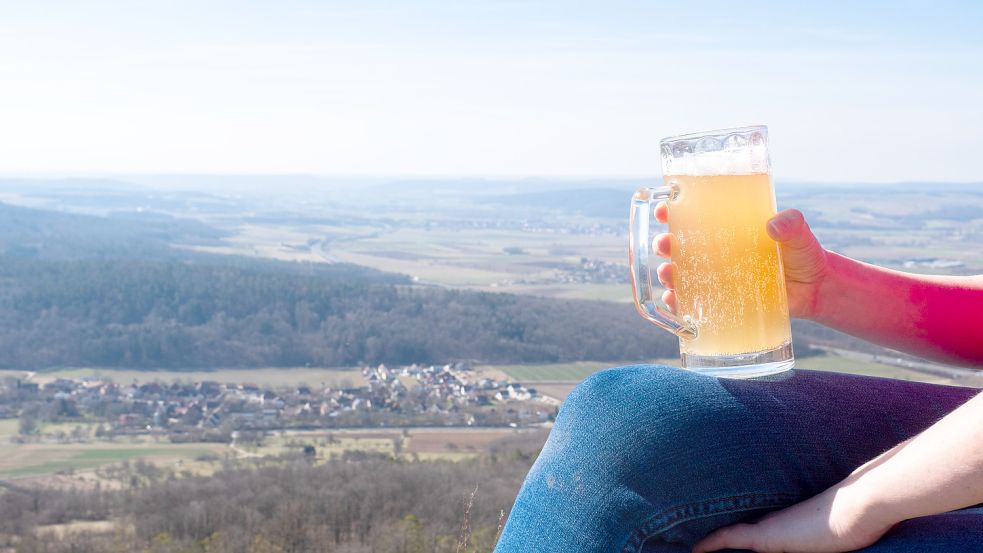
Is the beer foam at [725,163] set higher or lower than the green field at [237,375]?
higher

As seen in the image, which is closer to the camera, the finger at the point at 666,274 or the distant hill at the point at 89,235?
the finger at the point at 666,274

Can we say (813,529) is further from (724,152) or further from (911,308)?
(911,308)

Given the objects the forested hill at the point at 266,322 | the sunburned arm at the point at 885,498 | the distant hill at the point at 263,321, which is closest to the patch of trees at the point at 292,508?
the sunburned arm at the point at 885,498

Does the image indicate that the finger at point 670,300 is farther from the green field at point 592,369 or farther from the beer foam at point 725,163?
the green field at point 592,369

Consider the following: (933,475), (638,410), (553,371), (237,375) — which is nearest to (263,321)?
(237,375)

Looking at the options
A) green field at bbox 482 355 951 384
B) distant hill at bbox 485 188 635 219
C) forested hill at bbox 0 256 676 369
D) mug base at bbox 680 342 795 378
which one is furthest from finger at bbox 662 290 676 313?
distant hill at bbox 485 188 635 219

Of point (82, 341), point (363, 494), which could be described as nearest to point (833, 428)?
point (363, 494)
